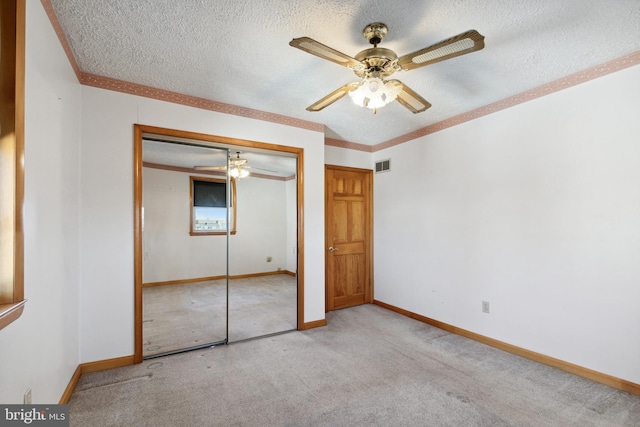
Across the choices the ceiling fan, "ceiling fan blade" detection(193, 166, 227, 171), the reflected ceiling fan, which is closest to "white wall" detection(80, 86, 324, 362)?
"ceiling fan blade" detection(193, 166, 227, 171)

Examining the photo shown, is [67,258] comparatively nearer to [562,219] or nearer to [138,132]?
[138,132]

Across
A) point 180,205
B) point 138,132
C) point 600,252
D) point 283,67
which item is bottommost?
point 600,252

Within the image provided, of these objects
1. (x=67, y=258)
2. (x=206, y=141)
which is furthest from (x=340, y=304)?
(x=67, y=258)

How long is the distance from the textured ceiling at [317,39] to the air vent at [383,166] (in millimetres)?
1567

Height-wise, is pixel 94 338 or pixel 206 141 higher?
pixel 206 141

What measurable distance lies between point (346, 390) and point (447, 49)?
8.07 ft

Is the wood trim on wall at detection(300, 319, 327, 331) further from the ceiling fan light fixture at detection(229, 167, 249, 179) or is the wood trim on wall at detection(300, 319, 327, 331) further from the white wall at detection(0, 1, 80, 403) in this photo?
the white wall at detection(0, 1, 80, 403)

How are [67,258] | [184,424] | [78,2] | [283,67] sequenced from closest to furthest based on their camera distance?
[78,2] → [184,424] → [67,258] → [283,67]

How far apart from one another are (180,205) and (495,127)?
3508mm

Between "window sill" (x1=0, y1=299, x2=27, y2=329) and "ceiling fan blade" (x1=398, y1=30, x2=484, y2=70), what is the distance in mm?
2266

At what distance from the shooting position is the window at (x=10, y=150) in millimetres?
1212

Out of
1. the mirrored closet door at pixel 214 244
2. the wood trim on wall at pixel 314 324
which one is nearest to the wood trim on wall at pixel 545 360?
the wood trim on wall at pixel 314 324

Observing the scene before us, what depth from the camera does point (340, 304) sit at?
4320mm

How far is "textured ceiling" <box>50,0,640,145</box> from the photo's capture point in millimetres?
1697
